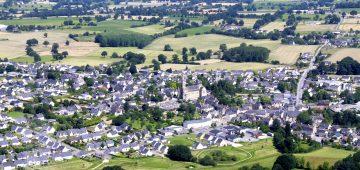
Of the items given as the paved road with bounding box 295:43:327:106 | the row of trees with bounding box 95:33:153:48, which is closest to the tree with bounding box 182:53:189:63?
the row of trees with bounding box 95:33:153:48

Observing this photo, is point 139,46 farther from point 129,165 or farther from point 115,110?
point 129,165

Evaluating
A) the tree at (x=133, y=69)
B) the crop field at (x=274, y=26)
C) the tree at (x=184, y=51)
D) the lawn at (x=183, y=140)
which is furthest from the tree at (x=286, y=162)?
the crop field at (x=274, y=26)

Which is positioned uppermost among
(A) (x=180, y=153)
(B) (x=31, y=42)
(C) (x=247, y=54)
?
(A) (x=180, y=153)

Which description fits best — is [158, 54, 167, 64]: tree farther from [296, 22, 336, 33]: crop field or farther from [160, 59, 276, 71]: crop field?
[296, 22, 336, 33]: crop field

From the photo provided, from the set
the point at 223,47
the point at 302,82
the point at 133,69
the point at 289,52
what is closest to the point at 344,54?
the point at 289,52

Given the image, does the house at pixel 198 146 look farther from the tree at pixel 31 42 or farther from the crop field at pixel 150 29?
the crop field at pixel 150 29

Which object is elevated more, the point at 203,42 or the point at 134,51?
the point at 203,42

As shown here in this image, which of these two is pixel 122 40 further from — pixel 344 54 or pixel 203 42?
pixel 344 54
